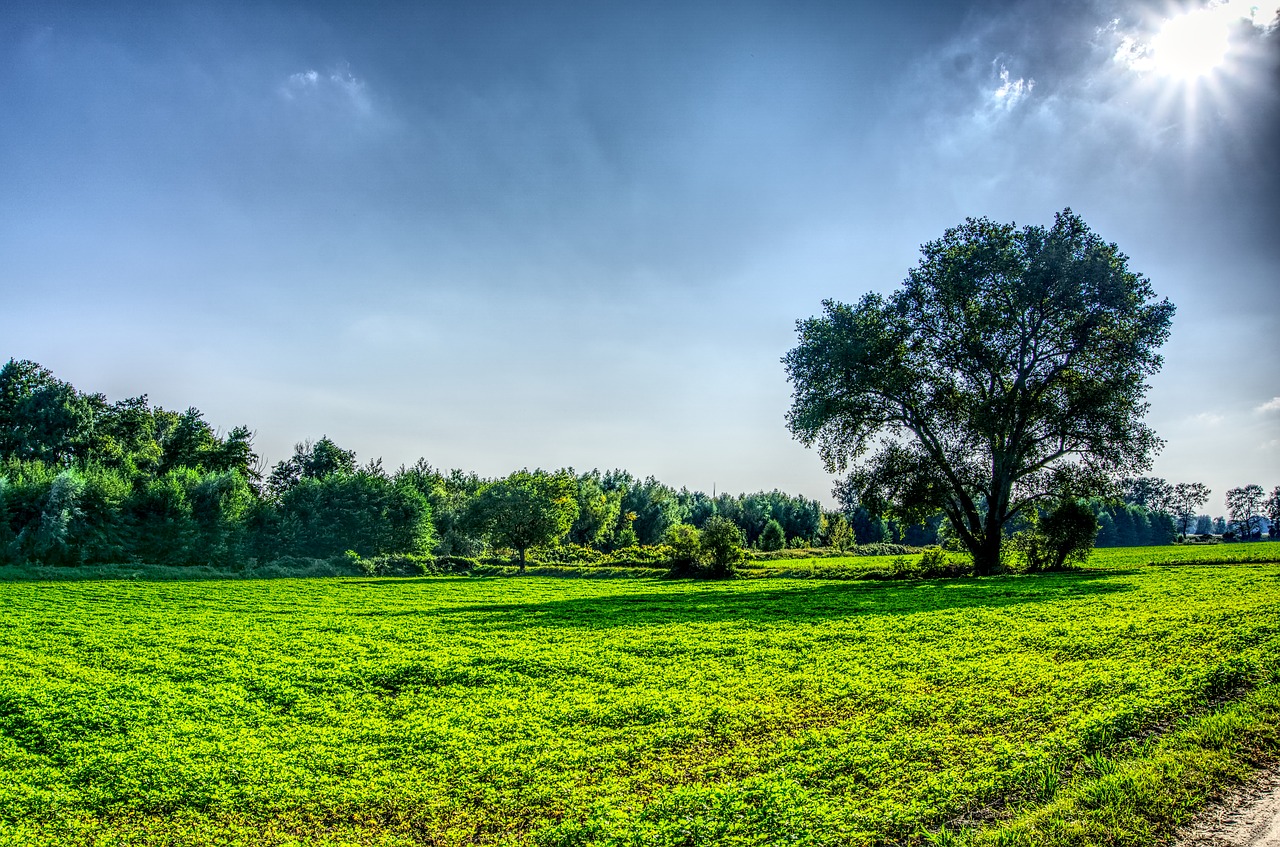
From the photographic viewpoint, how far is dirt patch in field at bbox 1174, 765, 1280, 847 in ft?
17.0

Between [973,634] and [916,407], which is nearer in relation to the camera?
[973,634]

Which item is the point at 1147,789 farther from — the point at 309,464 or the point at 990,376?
the point at 309,464

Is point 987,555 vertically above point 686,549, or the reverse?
point 987,555

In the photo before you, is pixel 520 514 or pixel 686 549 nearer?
pixel 686 549

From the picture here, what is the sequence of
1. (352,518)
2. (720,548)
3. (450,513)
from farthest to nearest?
(450,513) < (352,518) < (720,548)

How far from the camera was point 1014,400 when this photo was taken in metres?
33.3

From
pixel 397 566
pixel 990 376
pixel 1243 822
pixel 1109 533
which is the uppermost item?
pixel 990 376

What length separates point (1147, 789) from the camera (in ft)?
19.8

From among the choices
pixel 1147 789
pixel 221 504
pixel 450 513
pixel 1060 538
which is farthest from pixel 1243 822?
pixel 450 513

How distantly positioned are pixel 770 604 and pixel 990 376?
70.5 ft

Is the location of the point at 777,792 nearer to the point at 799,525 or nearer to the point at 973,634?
the point at 973,634

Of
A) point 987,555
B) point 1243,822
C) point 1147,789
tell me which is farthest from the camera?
point 987,555

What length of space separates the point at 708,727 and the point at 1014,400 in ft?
104

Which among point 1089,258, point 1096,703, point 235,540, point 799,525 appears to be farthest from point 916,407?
point 799,525
